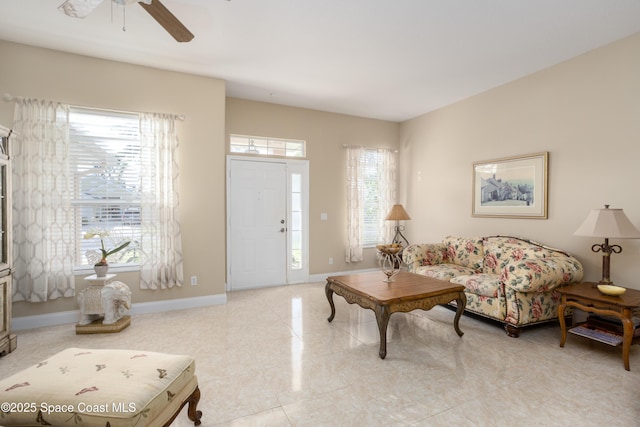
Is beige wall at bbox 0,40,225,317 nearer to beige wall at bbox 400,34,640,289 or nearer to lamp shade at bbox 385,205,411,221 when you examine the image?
lamp shade at bbox 385,205,411,221

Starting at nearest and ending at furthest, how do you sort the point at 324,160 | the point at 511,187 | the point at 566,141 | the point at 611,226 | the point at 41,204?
1. the point at 611,226
2. the point at 41,204
3. the point at 566,141
4. the point at 511,187
5. the point at 324,160

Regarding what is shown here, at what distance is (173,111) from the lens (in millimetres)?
3941

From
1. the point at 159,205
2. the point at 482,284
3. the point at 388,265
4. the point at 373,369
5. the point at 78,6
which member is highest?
the point at 78,6

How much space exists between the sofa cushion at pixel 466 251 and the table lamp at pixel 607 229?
1.29 m

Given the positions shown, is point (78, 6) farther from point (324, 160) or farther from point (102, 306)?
point (324, 160)

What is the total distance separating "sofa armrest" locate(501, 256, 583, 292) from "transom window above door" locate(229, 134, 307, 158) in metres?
3.59

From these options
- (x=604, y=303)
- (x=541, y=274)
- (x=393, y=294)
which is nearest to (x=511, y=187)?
(x=541, y=274)

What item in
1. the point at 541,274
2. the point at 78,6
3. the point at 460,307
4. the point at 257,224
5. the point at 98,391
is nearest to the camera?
the point at 98,391

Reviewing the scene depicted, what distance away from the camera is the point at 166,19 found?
87.4 inches

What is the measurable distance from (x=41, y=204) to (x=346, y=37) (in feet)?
12.3

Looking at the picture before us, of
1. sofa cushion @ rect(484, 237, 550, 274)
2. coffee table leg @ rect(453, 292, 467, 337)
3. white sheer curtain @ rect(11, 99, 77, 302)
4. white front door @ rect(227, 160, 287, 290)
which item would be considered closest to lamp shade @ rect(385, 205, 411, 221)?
sofa cushion @ rect(484, 237, 550, 274)

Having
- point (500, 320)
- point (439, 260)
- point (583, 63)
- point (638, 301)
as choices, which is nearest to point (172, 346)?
point (500, 320)

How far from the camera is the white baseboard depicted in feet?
11.0

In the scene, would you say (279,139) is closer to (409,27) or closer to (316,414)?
(409,27)
